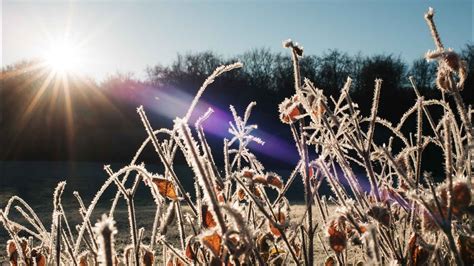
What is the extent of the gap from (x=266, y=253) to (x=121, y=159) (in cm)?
1689

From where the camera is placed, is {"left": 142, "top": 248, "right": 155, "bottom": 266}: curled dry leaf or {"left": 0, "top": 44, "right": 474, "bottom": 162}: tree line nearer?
{"left": 142, "top": 248, "right": 155, "bottom": 266}: curled dry leaf

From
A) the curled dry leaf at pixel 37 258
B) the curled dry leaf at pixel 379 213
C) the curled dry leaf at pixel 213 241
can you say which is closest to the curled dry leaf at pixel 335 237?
the curled dry leaf at pixel 379 213

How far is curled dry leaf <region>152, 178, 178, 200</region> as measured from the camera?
A: 83 cm

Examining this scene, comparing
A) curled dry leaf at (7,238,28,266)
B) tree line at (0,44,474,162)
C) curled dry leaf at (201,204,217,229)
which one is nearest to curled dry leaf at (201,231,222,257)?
curled dry leaf at (201,204,217,229)

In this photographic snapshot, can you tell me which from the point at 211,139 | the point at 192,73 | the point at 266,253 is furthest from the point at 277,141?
the point at 266,253

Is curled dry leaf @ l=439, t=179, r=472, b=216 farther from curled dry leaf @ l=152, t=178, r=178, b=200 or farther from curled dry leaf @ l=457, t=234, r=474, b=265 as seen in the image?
curled dry leaf @ l=152, t=178, r=178, b=200

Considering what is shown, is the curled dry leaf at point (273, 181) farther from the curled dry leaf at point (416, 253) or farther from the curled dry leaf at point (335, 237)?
the curled dry leaf at point (416, 253)

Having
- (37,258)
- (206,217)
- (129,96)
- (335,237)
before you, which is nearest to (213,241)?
(206,217)

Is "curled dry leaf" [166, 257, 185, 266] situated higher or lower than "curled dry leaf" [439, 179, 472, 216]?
lower

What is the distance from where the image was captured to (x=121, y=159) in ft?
57.5

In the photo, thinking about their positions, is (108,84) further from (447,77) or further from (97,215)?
(447,77)

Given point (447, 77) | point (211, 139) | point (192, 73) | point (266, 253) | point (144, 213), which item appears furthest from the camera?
point (192, 73)

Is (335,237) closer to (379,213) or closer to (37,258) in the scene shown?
(379,213)

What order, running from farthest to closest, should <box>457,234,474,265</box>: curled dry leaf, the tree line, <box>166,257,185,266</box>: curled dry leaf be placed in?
the tree line, <box>166,257,185,266</box>: curled dry leaf, <box>457,234,474,265</box>: curled dry leaf
